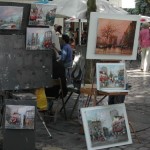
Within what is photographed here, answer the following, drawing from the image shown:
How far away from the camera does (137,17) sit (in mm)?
6066

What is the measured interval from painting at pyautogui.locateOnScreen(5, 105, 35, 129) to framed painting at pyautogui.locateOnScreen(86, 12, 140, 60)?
3.70ft

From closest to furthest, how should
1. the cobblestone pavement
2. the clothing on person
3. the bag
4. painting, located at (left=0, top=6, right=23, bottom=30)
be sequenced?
painting, located at (left=0, top=6, right=23, bottom=30) < the cobblestone pavement < the bag < the clothing on person

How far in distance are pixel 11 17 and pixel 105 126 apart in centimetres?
198

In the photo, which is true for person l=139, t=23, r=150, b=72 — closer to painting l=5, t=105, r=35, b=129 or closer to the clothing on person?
the clothing on person

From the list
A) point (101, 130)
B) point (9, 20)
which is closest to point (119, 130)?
point (101, 130)

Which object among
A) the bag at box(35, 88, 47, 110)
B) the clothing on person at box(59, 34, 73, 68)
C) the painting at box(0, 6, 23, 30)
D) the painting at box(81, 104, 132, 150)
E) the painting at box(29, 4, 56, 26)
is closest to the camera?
the painting at box(81, 104, 132, 150)

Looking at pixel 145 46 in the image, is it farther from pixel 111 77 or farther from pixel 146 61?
pixel 111 77

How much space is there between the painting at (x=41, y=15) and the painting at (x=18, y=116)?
1326 millimetres

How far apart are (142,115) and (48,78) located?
7.90 feet

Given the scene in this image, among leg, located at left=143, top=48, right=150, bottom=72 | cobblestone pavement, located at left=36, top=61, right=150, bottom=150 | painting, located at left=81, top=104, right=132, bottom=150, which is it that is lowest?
leg, located at left=143, top=48, right=150, bottom=72

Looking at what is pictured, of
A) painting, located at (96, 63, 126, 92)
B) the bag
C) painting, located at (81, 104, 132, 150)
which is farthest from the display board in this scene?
painting, located at (81, 104, 132, 150)

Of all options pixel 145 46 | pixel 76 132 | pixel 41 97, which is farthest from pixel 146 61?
pixel 41 97

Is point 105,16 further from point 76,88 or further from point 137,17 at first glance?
point 76,88

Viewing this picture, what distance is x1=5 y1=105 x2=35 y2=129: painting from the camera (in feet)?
17.9
